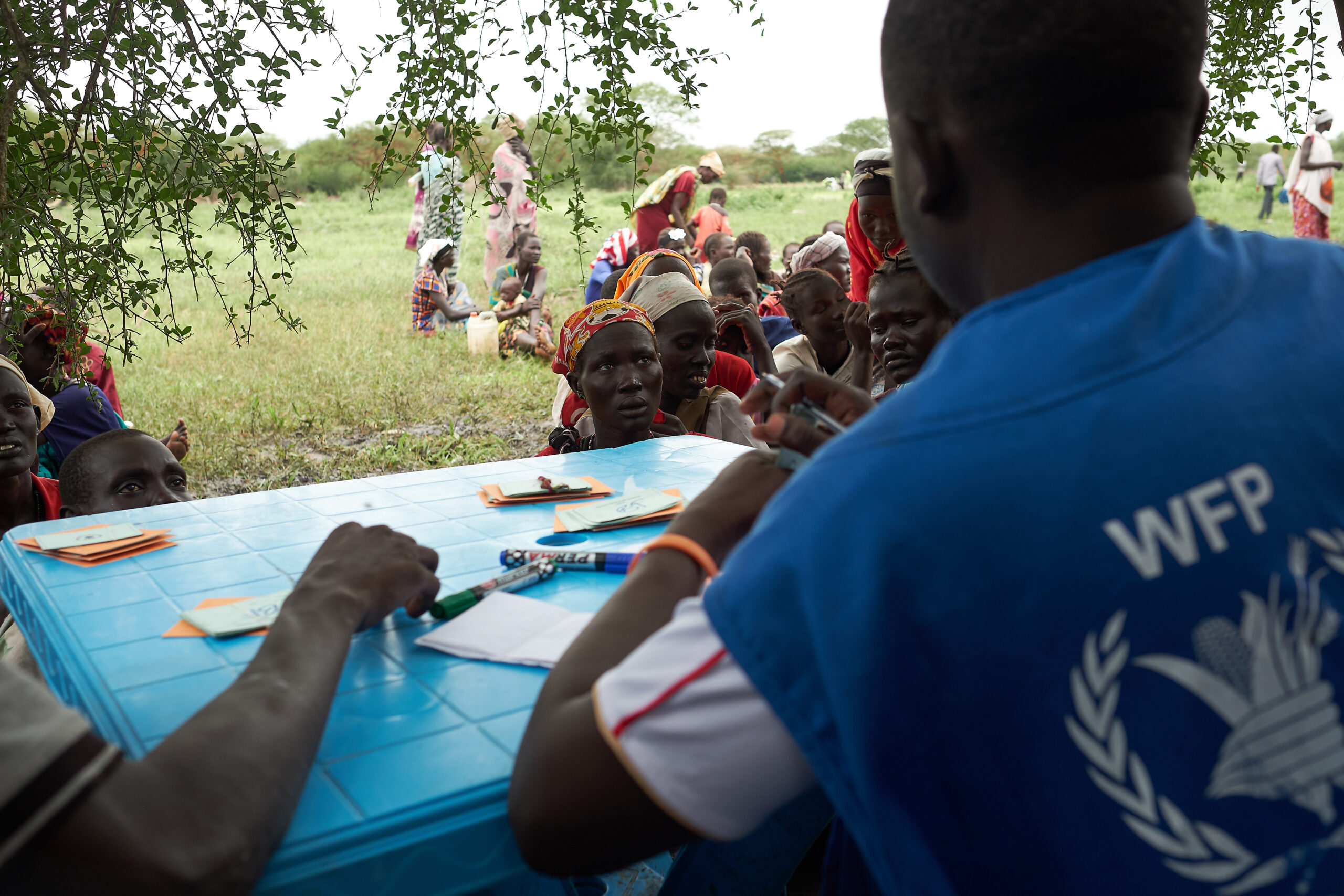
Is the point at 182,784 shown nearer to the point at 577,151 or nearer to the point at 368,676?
the point at 368,676

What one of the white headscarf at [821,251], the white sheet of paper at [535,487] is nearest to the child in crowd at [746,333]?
the white headscarf at [821,251]

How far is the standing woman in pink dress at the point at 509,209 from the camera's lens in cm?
934

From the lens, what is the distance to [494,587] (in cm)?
159

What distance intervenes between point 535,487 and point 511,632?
852 mm

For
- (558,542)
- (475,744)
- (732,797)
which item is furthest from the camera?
(558,542)

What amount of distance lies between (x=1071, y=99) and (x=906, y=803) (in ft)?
1.90

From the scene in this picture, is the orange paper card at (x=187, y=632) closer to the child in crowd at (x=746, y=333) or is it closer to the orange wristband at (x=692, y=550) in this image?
the orange wristband at (x=692, y=550)

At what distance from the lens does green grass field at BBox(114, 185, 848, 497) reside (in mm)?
5852

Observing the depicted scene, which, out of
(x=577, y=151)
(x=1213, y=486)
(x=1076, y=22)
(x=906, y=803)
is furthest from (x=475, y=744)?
(x=577, y=151)

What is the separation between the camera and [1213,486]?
742 mm

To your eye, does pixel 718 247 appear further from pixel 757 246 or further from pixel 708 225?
pixel 708 225

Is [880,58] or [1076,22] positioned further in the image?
[880,58]

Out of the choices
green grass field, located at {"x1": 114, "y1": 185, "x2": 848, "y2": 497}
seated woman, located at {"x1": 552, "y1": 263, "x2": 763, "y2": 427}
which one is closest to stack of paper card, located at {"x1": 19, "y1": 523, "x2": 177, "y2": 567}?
green grass field, located at {"x1": 114, "y1": 185, "x2": 848, "y2": 497}

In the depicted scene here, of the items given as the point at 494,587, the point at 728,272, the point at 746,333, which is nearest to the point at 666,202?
the point at 728,272
